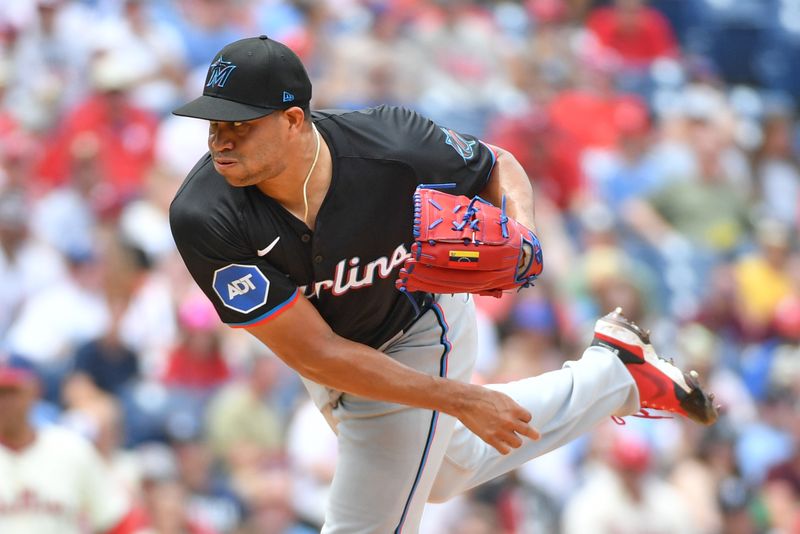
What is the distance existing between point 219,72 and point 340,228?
60 cm

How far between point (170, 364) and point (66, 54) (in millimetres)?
2949

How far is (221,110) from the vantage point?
3828 millimetres

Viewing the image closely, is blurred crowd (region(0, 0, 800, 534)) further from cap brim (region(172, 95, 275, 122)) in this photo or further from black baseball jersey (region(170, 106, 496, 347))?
cap brim (region(172, 95, 275, 122))

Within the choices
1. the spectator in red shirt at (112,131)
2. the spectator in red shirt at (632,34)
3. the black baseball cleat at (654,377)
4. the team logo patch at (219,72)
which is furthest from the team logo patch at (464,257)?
the spectator in red shirt at (632,34)

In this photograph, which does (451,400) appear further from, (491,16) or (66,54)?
(491,16)

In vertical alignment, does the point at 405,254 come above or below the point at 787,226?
above

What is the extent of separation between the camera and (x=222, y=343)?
24.7 ft

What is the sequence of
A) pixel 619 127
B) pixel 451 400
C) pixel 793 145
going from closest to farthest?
1. pixel 451 400
2. pixel 619 127
3. pixel 793 145

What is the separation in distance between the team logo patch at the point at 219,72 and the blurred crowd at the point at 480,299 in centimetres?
312

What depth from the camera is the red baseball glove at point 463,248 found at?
13.1 feet

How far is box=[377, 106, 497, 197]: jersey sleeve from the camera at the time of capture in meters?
4.30

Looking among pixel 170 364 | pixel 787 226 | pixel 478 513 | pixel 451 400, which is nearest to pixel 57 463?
pixel 170 364

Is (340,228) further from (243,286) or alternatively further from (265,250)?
(243,286)

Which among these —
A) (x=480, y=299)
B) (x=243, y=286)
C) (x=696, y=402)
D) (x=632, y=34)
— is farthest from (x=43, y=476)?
(x=632, y=34)
